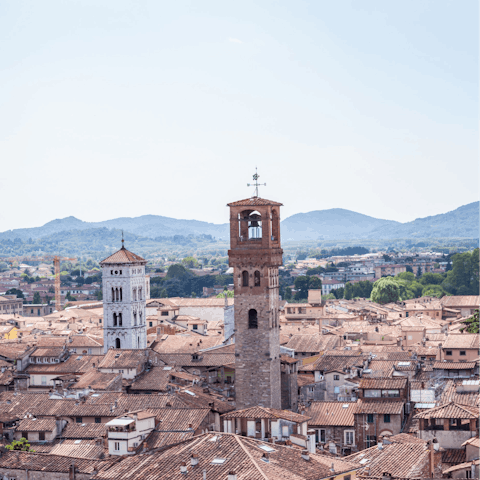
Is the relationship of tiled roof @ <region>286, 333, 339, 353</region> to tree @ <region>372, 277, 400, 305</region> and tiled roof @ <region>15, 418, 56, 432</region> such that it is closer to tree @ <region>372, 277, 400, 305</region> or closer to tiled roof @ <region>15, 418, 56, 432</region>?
tiled roof @ <region>15, 418, 56, 432</region>

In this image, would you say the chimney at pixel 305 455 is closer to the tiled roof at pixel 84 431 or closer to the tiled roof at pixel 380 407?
the tiled roof at pixel 84 431

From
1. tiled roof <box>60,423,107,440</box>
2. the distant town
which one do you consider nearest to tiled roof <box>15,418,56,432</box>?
the distant town

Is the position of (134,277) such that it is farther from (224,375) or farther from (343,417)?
(343,417)

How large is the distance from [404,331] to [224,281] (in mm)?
102100

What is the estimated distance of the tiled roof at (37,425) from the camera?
37.9 meters

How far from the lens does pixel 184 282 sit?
173250mm

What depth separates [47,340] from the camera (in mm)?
63719

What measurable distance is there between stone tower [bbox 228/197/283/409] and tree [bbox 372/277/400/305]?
80.1 m

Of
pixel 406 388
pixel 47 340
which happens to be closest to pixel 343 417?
pixel 406 388

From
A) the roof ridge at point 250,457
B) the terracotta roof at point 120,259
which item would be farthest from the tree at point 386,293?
the roof ridge at point 250,457

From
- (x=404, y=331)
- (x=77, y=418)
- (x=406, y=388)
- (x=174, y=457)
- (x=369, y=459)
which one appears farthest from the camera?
(x=404, y=331)

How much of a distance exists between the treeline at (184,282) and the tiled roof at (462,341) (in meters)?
99.4

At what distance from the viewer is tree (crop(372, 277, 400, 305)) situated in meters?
124

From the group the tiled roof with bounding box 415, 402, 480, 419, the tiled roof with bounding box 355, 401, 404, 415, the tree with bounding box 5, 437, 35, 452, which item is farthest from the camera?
the tiled roof with bounding box 355, 401, 404, 415
